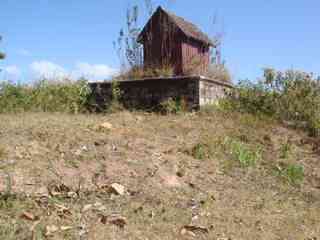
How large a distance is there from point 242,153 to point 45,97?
467 centimetres

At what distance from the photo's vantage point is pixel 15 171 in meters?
4.07

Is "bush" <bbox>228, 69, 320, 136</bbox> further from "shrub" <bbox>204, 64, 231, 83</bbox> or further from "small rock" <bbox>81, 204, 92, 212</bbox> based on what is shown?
"small rock" <bbox>81, 204, 92, 212</bbox>

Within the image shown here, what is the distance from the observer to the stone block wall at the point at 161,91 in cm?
822

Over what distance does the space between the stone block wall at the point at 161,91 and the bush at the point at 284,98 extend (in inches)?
22.7

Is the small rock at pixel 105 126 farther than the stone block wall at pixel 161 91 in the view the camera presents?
No

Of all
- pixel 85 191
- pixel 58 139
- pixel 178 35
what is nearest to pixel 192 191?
pixel 85 191

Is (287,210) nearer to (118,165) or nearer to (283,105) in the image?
(118,165)

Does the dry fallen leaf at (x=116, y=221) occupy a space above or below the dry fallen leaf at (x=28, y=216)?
below

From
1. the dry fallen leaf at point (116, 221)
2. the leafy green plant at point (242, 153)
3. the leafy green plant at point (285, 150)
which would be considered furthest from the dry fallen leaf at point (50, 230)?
the leafy green plant at point (285, 150)

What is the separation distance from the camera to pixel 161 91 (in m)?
8.59

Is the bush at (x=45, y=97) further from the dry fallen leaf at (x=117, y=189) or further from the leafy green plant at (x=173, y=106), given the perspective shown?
the dry fallen leaf at (x=117, y=189)

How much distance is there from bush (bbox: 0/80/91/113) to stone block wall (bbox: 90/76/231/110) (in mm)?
441

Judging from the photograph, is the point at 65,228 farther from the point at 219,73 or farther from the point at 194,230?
the point at 219,73

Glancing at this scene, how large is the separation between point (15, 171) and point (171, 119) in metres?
3.67
